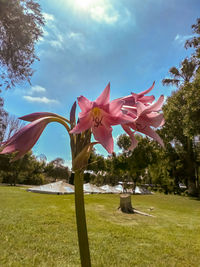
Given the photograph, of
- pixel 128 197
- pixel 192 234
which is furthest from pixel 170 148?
pixel 192 234

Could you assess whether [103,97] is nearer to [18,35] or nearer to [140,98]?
[140,98]

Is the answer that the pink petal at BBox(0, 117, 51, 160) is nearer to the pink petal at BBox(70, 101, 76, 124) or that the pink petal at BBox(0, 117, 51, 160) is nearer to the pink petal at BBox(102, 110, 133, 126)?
the pink petal at BBox(70, 101, 76, 124)

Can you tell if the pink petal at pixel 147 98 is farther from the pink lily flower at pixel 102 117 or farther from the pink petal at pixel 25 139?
the pink petal at pixel 25 139

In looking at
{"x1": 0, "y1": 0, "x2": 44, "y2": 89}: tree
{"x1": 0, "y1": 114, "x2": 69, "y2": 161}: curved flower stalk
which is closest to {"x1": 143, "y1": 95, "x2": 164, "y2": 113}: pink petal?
{"x1": 0, "y1": 114, "x2": 69, "y2": 161}: curved flower stalk

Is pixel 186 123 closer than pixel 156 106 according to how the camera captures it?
No

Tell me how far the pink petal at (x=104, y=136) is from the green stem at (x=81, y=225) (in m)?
0.14

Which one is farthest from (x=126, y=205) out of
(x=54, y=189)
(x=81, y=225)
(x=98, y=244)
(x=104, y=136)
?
(x=54, y=189)

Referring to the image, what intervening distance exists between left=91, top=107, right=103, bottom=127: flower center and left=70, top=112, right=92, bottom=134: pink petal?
2 cm

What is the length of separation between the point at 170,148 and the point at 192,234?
1835cm

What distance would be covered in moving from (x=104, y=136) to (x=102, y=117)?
0.21 feet

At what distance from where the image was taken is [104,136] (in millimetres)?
573

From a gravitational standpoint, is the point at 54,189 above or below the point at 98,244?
below

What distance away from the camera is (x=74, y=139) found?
2.10 feet

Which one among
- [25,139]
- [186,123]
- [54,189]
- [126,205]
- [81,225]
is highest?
[186,123]
